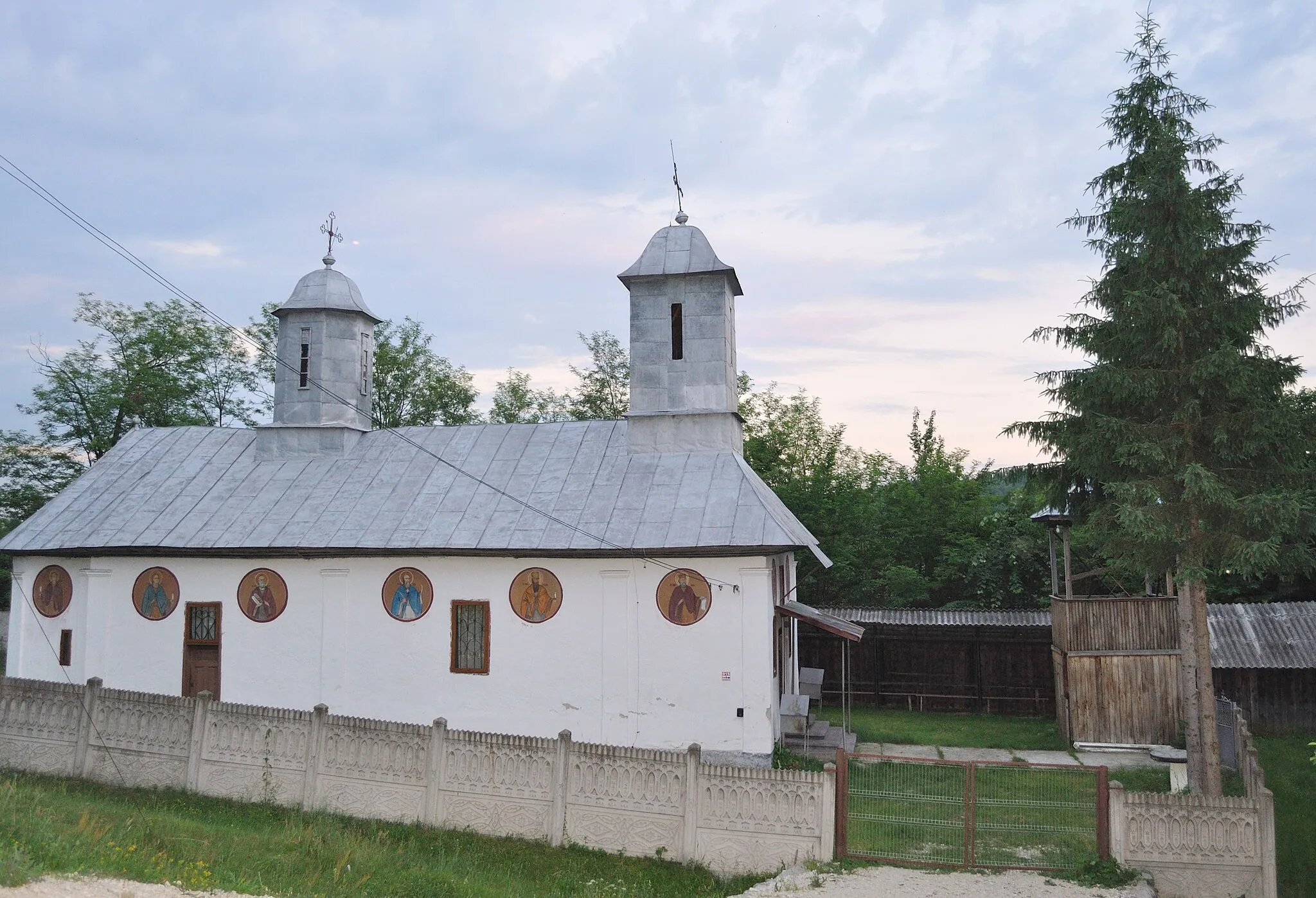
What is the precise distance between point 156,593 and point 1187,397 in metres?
16.9

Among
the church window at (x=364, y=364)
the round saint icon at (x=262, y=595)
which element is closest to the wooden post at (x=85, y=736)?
the round saint icon at (x=262, y=595)

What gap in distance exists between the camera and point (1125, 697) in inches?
704

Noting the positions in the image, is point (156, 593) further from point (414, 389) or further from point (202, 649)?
point (414, 389)

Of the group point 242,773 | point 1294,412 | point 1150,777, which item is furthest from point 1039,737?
point 242,773

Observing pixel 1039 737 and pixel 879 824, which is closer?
pixel 879 824

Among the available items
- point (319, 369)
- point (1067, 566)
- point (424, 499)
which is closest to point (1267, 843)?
point (1067, 566)

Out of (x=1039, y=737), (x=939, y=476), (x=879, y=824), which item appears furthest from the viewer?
(x=939, y=476)

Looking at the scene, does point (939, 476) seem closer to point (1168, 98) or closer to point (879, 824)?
point (1168, 98)

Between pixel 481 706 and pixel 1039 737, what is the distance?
1068 cm

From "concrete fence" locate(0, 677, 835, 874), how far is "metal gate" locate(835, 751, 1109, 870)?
54 centimetres

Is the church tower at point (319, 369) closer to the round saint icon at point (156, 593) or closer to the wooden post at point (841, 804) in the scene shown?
the round saint icon at point (156, 593)

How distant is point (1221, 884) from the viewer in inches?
383

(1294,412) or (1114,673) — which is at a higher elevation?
(1294,412)

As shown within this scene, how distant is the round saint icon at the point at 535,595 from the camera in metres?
15.7
